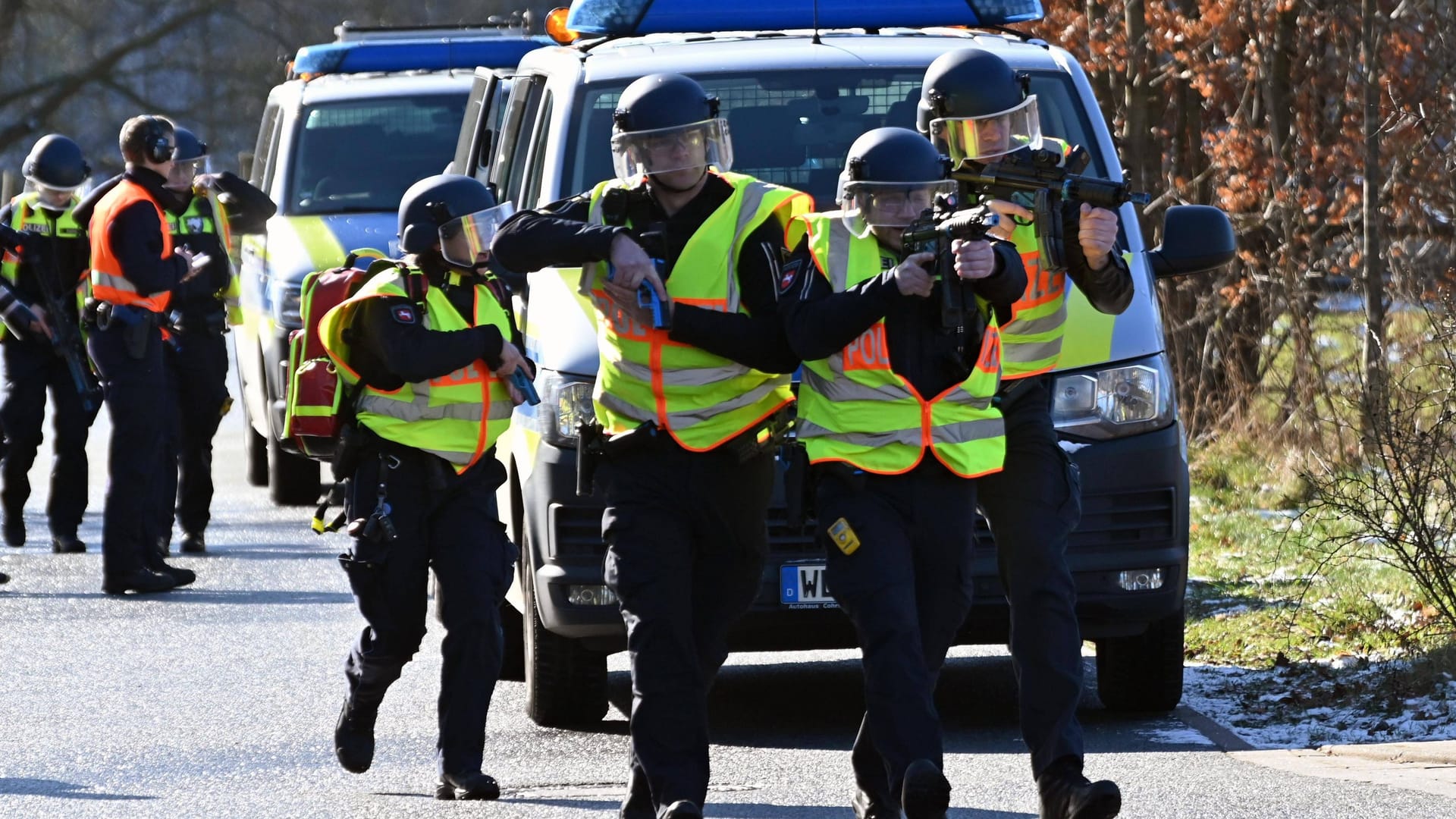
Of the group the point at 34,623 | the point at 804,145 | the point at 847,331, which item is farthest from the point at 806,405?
the point at 34,623

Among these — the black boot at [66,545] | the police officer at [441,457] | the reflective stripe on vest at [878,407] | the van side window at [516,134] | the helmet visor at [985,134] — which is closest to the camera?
the reflective stripe on vest at [878,407]

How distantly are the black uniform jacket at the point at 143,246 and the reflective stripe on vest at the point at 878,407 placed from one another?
531 centimetres

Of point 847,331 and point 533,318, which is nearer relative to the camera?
point 847,331

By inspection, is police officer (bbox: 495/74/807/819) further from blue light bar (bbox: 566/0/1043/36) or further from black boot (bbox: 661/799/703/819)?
blue light bar (bbox: 566/0/1043/36)

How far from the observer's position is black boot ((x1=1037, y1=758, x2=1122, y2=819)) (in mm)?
5461

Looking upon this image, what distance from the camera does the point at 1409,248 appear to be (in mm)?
13352

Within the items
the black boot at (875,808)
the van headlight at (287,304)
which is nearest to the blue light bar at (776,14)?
the black boot at (875,808)

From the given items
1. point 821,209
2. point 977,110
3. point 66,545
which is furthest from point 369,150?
point 977,110

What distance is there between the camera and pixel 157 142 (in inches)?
408

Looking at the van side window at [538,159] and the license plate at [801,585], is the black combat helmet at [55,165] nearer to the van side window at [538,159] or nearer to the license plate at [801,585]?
the van side window at [538,159]

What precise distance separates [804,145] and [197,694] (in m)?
2.68

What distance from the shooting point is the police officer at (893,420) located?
545cm

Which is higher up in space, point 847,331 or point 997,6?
point 997,6

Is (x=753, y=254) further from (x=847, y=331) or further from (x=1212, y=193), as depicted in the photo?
(x=1212, y=193)
